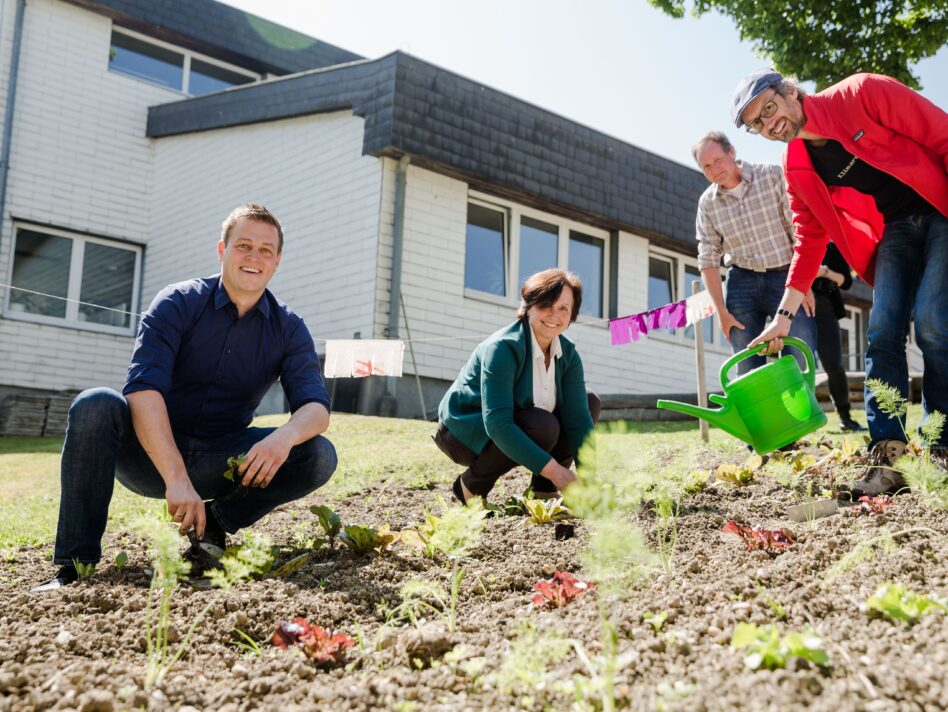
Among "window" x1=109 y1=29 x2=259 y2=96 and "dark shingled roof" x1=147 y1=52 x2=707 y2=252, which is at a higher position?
"window" x1=109 y1=29 x2=259 y2=96

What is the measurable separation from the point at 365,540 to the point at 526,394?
3.40ft

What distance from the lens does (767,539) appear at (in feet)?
7.64

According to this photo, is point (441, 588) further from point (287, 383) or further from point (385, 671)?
point (287, 383)

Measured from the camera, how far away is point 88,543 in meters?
2.55

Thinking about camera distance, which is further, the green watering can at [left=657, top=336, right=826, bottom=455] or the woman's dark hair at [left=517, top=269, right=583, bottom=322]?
the woman's dark hair at [left=517, top=269, right=583, bottom=322]

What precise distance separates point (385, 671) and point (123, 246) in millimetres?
11807

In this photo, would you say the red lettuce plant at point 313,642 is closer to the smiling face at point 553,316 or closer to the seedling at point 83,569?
the seedling at point 83,569

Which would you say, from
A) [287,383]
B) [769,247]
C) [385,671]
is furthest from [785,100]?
[385,671]

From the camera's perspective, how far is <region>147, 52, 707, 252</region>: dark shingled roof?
363 inches

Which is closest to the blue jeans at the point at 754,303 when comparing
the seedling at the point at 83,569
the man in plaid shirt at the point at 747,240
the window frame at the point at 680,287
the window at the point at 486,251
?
the man in plaid shirt at the point at 747,240

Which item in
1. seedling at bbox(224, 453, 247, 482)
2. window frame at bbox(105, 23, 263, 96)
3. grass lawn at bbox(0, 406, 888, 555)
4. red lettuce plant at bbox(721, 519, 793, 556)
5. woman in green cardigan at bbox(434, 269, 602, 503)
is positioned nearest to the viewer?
red lettuce plant at bbox(721, 519, 793, 556)

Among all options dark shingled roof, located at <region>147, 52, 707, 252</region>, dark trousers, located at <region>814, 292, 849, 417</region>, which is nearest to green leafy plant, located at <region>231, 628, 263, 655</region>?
dark trousers, located at <region>814, 292, 849, 417</region>

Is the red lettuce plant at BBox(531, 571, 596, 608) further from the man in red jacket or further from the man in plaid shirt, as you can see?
the man in plaid shirt

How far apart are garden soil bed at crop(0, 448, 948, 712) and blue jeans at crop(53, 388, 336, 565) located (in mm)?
196
